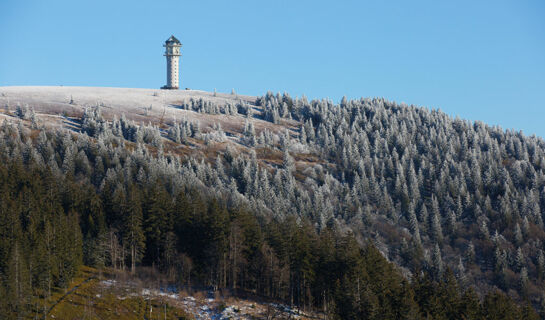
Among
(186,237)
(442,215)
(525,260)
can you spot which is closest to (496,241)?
(525,260)

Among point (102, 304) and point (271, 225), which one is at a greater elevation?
point (271, 225)

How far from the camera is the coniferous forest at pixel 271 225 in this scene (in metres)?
78.1

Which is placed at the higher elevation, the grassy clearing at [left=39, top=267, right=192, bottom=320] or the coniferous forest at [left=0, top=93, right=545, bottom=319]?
the coniferous forest at [left=0, top=93, right=545, bottom=319]

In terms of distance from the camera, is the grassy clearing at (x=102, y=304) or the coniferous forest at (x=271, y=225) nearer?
the grassy clearing at (x=102, y=304)

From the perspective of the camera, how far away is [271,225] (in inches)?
3890

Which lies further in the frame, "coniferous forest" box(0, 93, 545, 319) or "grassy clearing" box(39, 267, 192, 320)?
"coniferous forest" box(0, 93, 545, 319)

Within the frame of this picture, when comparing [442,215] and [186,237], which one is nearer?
[186,237]

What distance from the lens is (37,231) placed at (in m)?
86.1

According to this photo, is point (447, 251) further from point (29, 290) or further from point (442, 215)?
point (29, 290)

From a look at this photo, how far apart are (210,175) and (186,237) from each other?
64934mm

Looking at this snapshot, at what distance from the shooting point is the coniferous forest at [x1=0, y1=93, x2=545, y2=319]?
78.1 m

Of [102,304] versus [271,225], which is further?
[271,225]

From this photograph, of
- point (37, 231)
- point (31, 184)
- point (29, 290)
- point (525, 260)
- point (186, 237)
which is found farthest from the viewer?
point (525, 260)

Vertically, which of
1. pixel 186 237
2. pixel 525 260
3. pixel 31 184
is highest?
pixel 31 184
